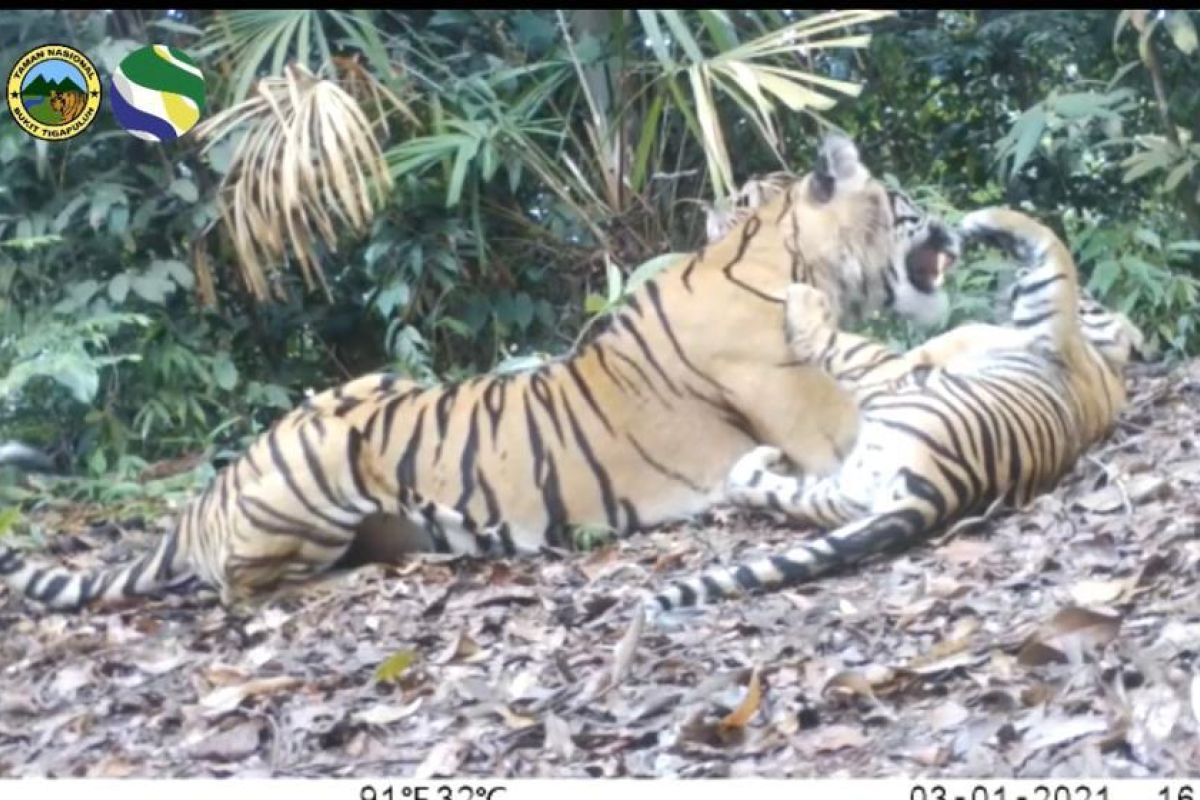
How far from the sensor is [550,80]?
9.64 feet

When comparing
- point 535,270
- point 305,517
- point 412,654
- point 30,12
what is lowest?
point 412,654

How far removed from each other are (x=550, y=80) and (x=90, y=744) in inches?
43.1

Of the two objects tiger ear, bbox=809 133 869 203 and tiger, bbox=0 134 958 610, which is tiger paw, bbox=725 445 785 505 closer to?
tiger, bbox=0 134 958 610

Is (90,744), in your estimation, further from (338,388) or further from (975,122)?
(975,122)

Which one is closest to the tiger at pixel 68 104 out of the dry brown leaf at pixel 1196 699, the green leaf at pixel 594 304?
the green leaf at pixel 594 304

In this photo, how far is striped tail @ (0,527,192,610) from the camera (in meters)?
2.91

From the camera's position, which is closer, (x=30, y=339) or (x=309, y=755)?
(x=309, y=755)

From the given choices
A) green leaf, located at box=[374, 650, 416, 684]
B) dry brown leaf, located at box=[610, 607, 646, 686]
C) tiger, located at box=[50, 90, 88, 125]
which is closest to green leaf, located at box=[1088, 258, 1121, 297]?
dry brown leaf, located at box=[610, 607, 646, 686]

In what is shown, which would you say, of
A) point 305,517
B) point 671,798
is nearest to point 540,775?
point 671,798

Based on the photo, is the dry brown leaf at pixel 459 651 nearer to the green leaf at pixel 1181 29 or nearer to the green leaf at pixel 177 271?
the green leaf at pixel 177 271

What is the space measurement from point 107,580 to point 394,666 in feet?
1.43

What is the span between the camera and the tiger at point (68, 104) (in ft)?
9.58

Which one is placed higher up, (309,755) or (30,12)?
(30,12)

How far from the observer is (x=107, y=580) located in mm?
2914
